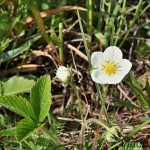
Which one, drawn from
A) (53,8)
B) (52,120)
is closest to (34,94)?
(52,120)

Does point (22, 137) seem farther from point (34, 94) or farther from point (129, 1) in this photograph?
point (129, 1)

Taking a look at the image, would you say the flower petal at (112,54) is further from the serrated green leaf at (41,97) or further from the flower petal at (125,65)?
the serrated green leaf at (41,97)

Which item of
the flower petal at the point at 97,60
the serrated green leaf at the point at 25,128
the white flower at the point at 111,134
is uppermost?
the flower petal at the point at 97,60

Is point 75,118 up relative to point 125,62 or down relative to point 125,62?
down

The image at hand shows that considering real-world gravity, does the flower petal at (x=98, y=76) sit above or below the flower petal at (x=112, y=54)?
below

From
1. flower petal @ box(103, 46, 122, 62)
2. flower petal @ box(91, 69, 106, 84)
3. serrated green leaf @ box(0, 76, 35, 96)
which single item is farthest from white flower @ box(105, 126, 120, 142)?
serrated green leaf @ box(0, 76, 35, 96)

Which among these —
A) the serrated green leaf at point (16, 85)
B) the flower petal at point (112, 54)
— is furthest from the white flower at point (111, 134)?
the serrated green leaf at point (16, 85)

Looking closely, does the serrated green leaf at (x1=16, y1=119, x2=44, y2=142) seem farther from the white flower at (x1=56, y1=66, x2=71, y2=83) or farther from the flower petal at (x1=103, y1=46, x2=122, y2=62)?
the flower petal at (x1=103, y1=46, x2=122, y2=62)

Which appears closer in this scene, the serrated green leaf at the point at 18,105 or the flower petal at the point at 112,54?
the serrated green leaf at the point at 18,105

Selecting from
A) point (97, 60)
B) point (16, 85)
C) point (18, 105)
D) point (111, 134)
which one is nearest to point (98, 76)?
point (97, 60)
